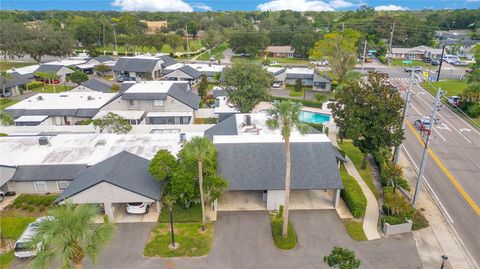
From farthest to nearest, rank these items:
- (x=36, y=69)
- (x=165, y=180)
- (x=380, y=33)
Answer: (x=380, y=33), (x=36, y=69), (x=165, y=180)

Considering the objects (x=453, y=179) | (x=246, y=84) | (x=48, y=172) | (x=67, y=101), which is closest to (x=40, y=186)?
(x=48, y=172)

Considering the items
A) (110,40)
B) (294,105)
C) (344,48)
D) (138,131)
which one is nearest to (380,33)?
(344,48)

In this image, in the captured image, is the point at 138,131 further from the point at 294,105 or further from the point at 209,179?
the point at 294,105

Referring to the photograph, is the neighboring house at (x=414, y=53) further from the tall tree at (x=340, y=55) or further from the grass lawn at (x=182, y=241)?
the grass lawn at (x=182, y=241)

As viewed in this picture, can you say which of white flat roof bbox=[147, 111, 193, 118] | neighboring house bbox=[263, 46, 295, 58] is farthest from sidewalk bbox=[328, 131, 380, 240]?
neighboring house bbox=[263, 46, 295, 58]

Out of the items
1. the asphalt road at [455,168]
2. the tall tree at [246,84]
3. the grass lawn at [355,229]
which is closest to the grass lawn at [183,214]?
the grass lawn at [355,229]

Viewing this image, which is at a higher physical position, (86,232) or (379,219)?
(86,232)
